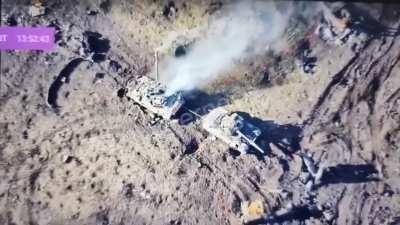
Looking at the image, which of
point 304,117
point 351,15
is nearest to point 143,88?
point 304,117

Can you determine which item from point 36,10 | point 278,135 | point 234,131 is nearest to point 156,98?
point 234,131

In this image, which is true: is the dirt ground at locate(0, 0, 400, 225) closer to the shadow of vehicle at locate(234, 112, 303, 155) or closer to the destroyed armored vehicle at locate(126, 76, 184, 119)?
the shadow of vehicle at locate(234, 112, 303, 155)

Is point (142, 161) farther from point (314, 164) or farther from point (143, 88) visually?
point (314, 164)

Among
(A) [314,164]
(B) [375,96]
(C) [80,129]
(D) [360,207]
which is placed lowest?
(D) [360,207]
